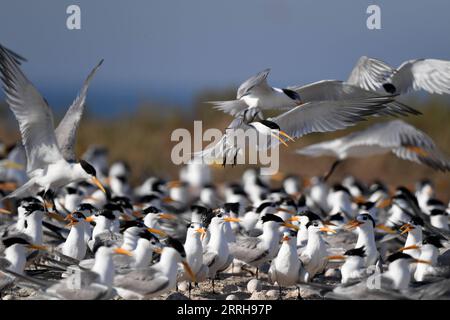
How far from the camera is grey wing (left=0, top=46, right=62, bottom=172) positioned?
25.9 feet

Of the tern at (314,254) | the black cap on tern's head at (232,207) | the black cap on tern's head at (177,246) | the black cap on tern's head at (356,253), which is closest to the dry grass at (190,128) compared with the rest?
the black cap on tern's head at (232,207)

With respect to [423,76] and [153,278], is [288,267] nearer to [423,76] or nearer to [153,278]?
[153,278]

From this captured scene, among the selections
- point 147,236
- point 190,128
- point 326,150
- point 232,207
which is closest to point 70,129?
point 232,207

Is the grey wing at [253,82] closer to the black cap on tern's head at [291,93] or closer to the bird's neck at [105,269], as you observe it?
the black cap on tern's head at [291,93]

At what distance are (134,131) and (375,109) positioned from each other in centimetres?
1340

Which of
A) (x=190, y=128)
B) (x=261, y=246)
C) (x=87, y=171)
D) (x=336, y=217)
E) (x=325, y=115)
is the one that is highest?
(x=325, y=115)

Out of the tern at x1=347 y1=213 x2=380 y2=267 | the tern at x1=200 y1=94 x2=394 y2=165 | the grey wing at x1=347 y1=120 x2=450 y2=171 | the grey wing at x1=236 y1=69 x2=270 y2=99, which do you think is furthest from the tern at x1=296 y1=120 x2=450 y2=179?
the grey wing at x1=236 y1=69 x2=270 y2=99

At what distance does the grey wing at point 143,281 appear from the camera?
256 inches

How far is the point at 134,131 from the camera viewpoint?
21.3 metres

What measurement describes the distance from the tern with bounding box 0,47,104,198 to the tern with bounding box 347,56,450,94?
3.04 m

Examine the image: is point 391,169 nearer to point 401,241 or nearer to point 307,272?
point 401,241

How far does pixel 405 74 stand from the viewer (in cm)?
973

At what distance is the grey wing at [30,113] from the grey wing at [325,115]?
84.6 inches

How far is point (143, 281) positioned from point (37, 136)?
245 cm
